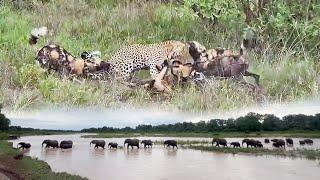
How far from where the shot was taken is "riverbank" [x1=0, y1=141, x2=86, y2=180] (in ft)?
16.3

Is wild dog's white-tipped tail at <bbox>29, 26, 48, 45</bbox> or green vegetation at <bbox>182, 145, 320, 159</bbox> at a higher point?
wild dog's white-tipped tail at <bbox>29, 26, 48, 45</bbox>

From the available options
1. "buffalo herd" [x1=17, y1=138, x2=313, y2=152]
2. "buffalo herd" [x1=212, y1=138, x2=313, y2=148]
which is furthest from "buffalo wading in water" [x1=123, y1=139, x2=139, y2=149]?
"buffalo herd" [x1=212, y1=138, x2=313, y2=148]

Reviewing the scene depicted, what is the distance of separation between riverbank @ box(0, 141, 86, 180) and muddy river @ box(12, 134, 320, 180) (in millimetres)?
60

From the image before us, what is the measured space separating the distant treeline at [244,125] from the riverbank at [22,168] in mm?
451

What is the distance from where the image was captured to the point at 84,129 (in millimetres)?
5293

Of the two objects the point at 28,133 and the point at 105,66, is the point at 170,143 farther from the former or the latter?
the point at 28,133

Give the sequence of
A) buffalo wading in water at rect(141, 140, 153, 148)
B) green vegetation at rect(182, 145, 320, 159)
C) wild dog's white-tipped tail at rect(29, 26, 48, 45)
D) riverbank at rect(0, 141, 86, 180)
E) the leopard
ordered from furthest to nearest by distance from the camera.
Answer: wild dog's white-tipped tail at rect(29, 26, 48, 45)
the leopard
buffalo wading in water at rect(141, 140, 153, 148)
green vegetation at rect(182, 145, 320, 159)
riverbank at rect(0, 141, 86, 180)

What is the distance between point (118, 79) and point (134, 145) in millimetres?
522

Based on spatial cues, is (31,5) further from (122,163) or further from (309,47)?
(309,47)

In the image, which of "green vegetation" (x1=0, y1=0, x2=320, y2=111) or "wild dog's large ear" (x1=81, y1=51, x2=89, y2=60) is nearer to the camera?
"green vegetation" (x1=0, y1=0, x2=320, y2=111)

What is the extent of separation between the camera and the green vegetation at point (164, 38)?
5281mm

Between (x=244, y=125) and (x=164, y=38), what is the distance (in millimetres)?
915

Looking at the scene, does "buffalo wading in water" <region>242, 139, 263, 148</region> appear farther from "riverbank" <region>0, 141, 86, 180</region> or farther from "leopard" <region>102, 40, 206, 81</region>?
"riverbank" <region>0, 141, 86, 180</region>

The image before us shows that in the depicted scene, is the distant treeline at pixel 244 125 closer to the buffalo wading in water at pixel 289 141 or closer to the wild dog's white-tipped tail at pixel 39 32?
the buffalo wading in water at pixel 289 141
